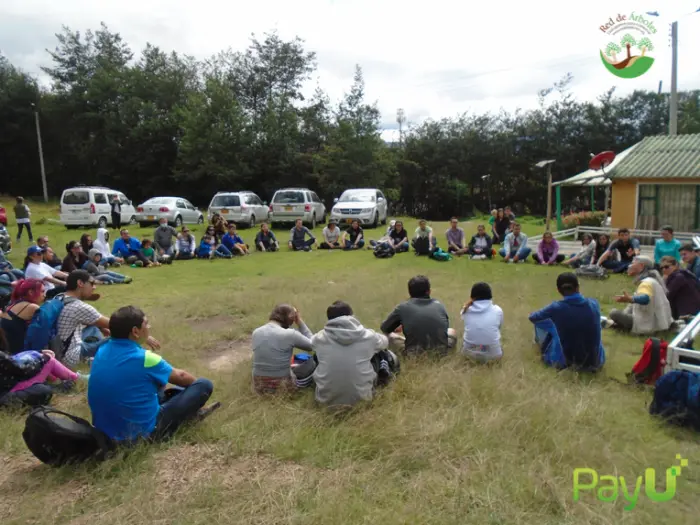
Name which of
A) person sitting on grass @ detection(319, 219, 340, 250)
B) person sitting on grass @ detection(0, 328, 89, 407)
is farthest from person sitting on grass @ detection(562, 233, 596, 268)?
person sitting on grass @ detection(0, 328, 89, 407)

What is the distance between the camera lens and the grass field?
3.02m

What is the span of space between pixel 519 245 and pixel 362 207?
797 centimetres

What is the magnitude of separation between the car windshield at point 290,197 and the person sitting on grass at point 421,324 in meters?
16.1

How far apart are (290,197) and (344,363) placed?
17589 millimetres

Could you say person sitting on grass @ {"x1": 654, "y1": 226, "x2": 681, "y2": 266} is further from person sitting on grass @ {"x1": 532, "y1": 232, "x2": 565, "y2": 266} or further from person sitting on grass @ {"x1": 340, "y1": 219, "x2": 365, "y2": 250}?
person sitting on grass @ {"x1": 340, "y1": 219, "x2": 365, "y2": 250}

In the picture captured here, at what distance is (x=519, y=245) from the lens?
1327 cm

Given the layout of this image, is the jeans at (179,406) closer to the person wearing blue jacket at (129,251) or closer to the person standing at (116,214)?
the person wearing blue jacket at (129,251)

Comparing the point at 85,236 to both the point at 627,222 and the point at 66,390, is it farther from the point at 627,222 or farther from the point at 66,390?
the point at 627,222

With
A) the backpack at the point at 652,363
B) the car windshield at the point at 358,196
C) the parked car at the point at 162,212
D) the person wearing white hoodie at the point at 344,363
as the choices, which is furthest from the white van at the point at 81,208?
the backpack at the point at 652,363

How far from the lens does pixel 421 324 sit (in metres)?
5.35

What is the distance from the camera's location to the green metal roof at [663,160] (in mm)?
15703

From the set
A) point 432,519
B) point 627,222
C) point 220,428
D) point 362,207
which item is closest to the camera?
point 432,519

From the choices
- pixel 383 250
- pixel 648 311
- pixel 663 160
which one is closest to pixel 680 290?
pixel 648 311

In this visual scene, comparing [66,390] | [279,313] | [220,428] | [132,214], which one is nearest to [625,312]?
[279,313]
